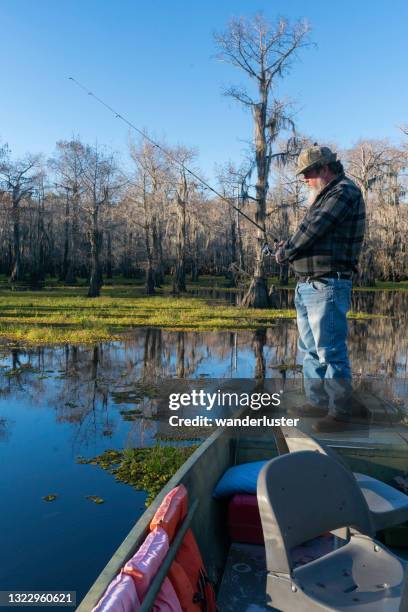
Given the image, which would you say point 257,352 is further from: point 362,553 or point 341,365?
point 362,553

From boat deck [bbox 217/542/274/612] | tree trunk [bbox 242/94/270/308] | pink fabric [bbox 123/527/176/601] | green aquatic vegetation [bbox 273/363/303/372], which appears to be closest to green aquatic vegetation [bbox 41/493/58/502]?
boat deck [bbox 217/542/274/612]

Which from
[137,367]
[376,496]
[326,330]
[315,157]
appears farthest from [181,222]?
[376,496]

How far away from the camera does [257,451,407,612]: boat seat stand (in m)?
2.43

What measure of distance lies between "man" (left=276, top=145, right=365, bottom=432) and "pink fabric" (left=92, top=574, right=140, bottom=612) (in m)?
2.38

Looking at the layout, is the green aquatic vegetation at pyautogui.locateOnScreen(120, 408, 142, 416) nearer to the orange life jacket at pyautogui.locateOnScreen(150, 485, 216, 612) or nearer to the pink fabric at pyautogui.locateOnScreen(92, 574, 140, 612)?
the orange life jacket at pyautogui.locateOnScreen(150, 485, 216, 612)

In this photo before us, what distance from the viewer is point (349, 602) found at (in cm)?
247

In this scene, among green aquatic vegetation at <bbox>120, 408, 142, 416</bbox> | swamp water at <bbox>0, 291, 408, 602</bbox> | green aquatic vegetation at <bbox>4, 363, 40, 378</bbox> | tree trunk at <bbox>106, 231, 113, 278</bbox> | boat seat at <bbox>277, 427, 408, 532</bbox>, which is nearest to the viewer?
boat seat at <bbox>277, 427, 408, 532</bbox>

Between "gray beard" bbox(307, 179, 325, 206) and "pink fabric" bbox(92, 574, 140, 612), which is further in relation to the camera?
"gray beard" bbox(307, 179, 325, 206)

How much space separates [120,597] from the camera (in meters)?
2.05

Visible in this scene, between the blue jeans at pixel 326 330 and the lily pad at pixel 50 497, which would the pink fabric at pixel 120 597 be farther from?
the lily pad at pixel 50 497

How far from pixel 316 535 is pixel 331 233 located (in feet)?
8.00

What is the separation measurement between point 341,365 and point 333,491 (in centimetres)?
178

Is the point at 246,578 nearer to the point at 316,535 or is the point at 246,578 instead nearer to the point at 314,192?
the point at 316,535

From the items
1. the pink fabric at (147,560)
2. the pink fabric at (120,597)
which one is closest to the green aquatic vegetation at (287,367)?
the pink fabric at (147,560)
